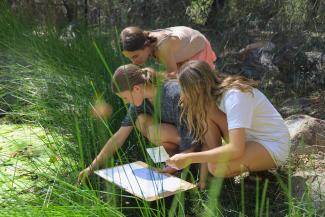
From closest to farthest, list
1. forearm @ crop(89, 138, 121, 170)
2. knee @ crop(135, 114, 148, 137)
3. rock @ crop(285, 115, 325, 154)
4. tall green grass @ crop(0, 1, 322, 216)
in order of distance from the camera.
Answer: tall green grass @ crop(0, 1, 322, 216) < forearm @ crop(89, 138, 121, 170) < knee @ crop(135, 114, 148, 137) < rock @ crop(285, 115, 325, 154)

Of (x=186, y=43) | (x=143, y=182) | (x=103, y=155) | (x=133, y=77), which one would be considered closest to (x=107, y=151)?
(x=103, y=155)

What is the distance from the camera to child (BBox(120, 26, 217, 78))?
287 centimetres

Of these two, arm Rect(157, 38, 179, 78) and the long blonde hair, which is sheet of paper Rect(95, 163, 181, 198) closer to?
the long blonde hair

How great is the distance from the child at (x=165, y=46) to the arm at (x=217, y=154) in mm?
639

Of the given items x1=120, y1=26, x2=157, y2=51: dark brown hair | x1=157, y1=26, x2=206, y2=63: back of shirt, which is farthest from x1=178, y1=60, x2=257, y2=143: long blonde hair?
x1=157, y1=26, x2=206, y2=63: back of shirt

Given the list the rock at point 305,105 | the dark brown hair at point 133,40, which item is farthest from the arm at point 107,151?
the rock at point 305,105

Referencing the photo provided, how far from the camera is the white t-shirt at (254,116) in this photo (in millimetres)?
2250

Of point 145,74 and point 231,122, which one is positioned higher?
point 145,74

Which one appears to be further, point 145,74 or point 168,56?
point 168,56

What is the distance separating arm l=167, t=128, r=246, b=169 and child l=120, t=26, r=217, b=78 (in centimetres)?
64

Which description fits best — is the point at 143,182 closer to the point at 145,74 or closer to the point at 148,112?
the point at 145,74

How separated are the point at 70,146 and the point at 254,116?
A: 95 centimetres

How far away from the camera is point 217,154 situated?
220 cm

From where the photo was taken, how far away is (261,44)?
5695mm
